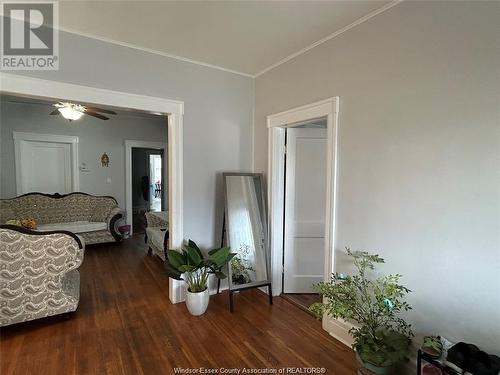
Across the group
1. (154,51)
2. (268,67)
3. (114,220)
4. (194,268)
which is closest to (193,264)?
(194,268)

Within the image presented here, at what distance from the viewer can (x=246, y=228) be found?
3189 millimetres

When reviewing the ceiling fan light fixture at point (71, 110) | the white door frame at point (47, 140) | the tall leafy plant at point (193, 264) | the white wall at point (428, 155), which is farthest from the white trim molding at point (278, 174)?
the white door frame at point (47, 140)

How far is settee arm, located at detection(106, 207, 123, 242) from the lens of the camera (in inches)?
209

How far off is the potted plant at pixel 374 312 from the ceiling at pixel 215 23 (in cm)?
193

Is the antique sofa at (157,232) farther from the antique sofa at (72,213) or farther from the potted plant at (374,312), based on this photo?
the potted plant at (374,312)

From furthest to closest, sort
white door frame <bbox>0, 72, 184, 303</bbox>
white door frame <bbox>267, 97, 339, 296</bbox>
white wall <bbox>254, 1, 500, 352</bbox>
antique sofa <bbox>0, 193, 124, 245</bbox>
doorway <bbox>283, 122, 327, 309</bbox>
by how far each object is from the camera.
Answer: antique sofa <bbox>0, 193, 124, 245</bbox> < doorway <bbox>283, 122, 327, 309</bbox> < white door frame <bbox>267, 97, 339, 296</bbox> < white door frame <bbox>0, 72, 184, 303</bbox> < white wall <bbox>254, 1, 500, 352</bbox>

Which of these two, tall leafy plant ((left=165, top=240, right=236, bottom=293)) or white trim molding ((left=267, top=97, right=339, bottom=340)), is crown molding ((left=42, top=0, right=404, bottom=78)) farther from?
tall leafy plant ((left=165, top=240, right=236, bottom=293))

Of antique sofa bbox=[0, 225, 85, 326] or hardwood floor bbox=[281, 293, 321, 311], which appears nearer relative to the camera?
antique sofa bbox=[0, 225, 85, 326]

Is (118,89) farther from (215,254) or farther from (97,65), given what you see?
(215,254)

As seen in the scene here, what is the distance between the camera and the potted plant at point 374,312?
1784 mm

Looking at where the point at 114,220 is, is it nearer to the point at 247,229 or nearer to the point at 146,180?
the point at 146,180

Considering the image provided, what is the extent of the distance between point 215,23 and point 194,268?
2.28 m

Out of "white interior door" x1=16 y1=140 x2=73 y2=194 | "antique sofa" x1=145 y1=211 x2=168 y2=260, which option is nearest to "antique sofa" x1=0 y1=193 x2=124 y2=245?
"white interior door" x1=16 y1=140 x2=73 y2=194

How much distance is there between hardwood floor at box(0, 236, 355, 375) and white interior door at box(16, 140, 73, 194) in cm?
334
